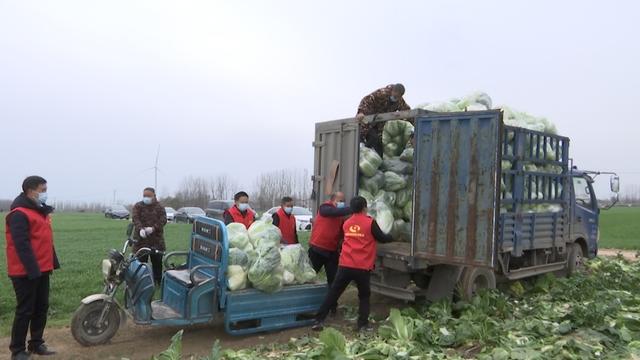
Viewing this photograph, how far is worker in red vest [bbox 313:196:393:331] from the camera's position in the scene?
683 cm

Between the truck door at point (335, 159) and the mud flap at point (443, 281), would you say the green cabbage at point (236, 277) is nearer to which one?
the truck door at point (335, 159)

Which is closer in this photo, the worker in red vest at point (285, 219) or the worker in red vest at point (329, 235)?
the worker in red vest at point (329, 235)

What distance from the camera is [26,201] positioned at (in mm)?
5789

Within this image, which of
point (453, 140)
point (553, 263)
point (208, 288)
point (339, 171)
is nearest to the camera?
point (208, 288)

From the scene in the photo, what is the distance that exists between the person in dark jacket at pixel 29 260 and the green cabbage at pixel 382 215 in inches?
161

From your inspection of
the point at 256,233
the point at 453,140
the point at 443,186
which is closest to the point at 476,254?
the point at 443,186

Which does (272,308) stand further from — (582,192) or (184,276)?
(582,192)

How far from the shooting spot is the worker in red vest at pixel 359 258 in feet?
22.4

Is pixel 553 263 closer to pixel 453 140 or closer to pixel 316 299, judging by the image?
pixel 453 140

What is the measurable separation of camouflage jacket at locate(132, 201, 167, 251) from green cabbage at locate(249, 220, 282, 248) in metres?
2.62

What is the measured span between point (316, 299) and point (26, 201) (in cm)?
358

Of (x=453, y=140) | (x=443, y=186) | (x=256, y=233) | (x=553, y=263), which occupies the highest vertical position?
(x=453, y=140)

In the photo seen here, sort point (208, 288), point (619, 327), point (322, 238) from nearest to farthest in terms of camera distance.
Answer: point (619, 327) < point (208, 288) < point (322, 238)

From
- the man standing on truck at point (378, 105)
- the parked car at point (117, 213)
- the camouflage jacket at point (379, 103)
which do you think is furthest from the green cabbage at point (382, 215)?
the parked car at point (117, 213)
